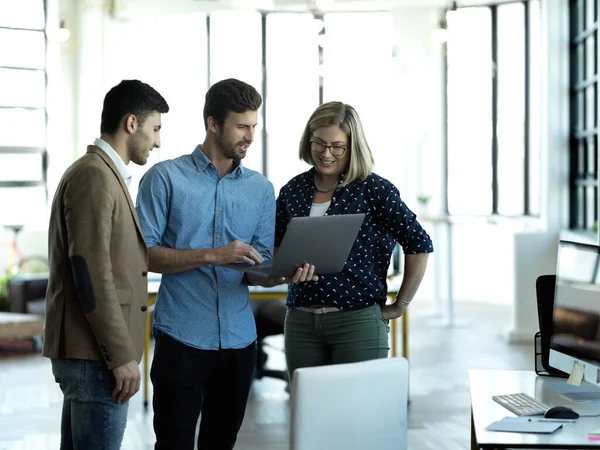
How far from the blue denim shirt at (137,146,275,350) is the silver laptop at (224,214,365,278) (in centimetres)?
12

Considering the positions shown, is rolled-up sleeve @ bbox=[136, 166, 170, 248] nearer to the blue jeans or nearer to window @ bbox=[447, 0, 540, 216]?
the blue jeans

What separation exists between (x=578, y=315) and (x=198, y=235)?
3.89 feet

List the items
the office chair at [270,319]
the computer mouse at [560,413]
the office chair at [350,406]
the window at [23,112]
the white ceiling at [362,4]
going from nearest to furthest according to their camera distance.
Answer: the office chair at [350,406] < the computer mouse at [560,413] < the office chair at [270,319] < the window at [23,112] < the white ceiling at [362,4]

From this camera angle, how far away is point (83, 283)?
7.49ft

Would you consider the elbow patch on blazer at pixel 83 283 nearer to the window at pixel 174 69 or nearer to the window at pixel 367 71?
the window at pixel 174 69

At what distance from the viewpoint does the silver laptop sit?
101 inches

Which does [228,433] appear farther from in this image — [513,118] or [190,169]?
[513,118]

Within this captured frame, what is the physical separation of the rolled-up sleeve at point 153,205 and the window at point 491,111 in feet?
27.6

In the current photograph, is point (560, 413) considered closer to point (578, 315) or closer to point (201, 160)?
point (578, 315)

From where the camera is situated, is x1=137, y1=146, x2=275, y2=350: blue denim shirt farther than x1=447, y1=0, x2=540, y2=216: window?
No

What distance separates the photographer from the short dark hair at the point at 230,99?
2.67 m

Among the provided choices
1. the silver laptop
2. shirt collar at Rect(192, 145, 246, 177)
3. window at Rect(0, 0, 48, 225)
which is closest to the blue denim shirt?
shirt collar at Rect(192, 145, 246, 177)

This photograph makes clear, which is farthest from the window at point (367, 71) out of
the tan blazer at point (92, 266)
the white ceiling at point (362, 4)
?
the tan blazer at point (92, 266)

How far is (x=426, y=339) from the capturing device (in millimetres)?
7973
